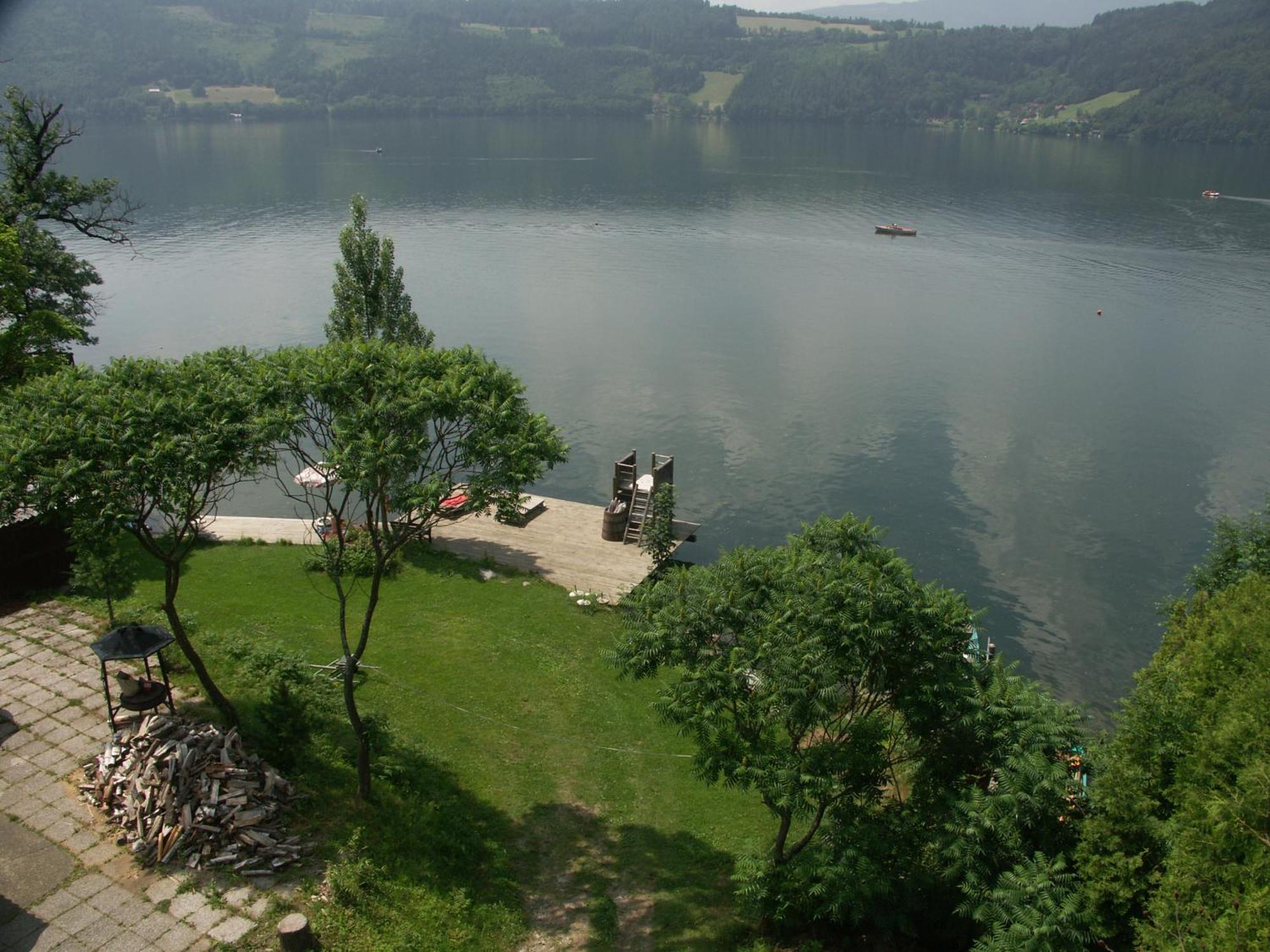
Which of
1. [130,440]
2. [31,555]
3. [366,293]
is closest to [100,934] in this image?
[130,440]

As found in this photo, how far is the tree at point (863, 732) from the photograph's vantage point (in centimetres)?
1339

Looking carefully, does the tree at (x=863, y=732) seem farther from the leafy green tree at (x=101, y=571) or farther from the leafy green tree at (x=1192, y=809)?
the leafy green tree at (x=101, y=571)

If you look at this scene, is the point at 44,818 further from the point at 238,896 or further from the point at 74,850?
the point at 238,896

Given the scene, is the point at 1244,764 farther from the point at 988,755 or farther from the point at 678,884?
the point at 678,884

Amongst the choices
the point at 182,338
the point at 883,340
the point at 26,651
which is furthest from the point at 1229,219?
the point at 26,651

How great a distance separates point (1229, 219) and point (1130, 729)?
116m

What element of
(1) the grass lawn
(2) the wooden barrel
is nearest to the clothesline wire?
(1) the grass lawn

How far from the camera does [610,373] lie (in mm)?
59531

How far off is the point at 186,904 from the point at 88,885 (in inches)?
58.6

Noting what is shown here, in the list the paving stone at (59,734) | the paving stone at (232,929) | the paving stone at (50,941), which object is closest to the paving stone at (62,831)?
the paving stone at (50,941)

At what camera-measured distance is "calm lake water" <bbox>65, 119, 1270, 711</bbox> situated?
40875 millimetres

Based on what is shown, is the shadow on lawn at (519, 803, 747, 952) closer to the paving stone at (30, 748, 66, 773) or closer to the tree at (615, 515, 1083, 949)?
the tree at (615, 515, 1083, 949)

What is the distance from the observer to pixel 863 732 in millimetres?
13992

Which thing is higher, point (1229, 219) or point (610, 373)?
point (1229, 219)
